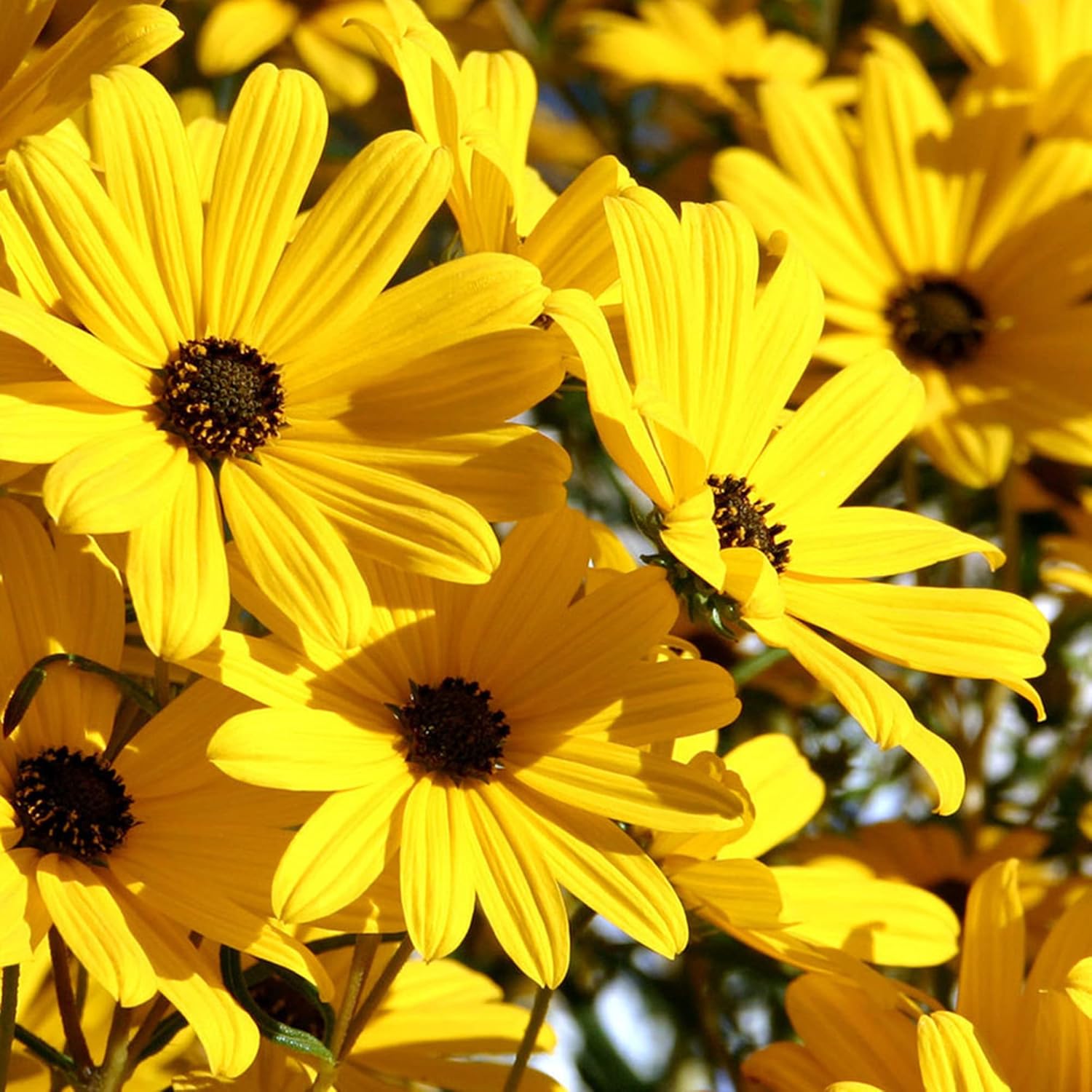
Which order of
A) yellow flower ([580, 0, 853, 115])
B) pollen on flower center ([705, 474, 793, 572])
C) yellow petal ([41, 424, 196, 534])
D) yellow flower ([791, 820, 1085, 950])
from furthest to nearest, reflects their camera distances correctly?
yellow flower ([580, 0, 853, 115]), yellow flower ([791, 820, 1085, 950]), pollen on flower center ([705, 474, 793, 572]), yellow petal ([41, 424, 196, 534])

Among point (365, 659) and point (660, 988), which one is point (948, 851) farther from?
point (365, 659)

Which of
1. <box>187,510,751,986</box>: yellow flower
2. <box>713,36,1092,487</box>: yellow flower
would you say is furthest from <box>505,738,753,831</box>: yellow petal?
<box>713,36,1092,487</box>: yellow flower

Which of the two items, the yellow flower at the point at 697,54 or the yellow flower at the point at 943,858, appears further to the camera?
the yellow flower at the point at 697,54

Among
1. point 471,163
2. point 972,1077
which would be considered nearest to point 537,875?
point 972,1077

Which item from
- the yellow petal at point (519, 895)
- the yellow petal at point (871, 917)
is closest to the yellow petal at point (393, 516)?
the yellow petal at point (519, 895)

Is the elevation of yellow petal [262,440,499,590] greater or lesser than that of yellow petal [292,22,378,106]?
lesser

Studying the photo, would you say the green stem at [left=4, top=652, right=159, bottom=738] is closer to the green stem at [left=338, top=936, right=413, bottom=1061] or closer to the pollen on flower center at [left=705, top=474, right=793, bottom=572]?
the green stem at [left=338, top=936, right=413, bottom=1061]

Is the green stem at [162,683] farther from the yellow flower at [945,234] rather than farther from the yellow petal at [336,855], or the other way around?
the yellow flower at [945,234]
